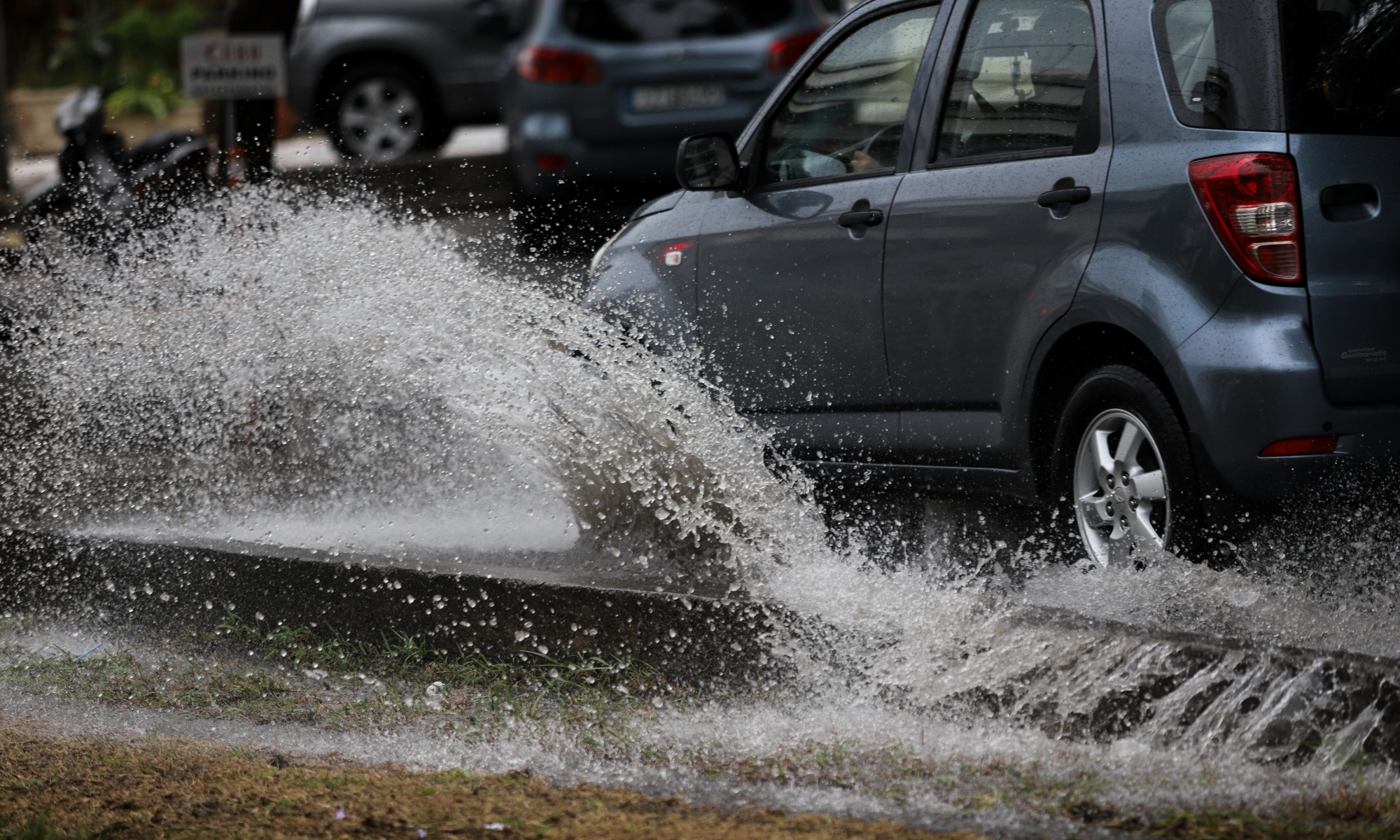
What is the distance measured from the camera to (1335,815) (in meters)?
3.08

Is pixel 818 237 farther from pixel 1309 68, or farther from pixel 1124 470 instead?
pixel 1309 68

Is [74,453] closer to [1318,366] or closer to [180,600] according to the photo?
[180,600]

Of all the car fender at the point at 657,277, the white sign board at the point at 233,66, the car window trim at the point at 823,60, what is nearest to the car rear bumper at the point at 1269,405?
the car window trim at the point at 823,60

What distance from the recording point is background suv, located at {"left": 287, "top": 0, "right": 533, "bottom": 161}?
1489 centimetres

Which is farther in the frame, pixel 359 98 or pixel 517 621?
pixel 359 98

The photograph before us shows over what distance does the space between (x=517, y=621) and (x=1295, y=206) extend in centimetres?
234

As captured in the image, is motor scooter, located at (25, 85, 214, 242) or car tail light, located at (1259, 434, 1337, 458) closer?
car tail light, located at (1259, 434, 1337, 458)

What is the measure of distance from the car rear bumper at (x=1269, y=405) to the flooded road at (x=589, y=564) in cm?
14

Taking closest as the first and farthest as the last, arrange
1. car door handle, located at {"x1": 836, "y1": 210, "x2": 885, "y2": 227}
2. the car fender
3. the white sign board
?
car door handle, located at {"x1": 836, "y1": 210, "x2": 885, "y2": 227}
the car fender
the white sign board

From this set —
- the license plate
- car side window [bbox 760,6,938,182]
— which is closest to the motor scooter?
the license plate

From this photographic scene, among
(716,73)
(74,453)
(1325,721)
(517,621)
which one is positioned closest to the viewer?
(1325,721)

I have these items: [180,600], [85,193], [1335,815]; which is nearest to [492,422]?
[180,600]

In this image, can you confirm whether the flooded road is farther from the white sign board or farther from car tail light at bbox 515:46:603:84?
car tail light at bbox 515:46:603:84

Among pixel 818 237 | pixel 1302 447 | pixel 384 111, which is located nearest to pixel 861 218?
pixel 818 237
